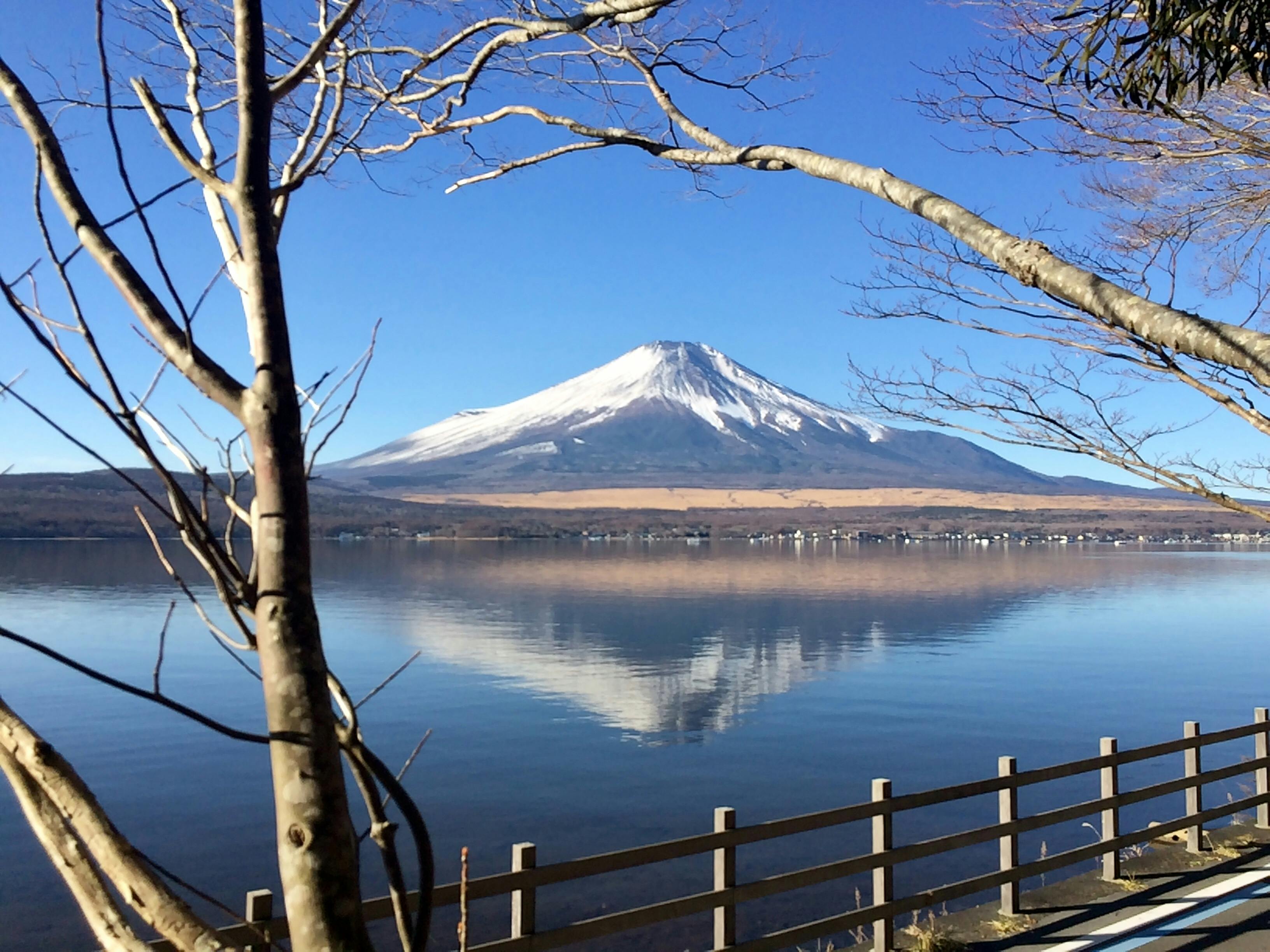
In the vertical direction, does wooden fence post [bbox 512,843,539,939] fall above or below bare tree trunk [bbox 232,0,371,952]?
below

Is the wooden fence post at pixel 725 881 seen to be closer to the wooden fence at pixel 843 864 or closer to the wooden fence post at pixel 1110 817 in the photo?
the wooden fence at pixel 843 864

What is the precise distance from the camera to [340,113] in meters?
2.55

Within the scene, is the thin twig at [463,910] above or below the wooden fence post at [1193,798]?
above

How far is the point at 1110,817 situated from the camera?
811cm

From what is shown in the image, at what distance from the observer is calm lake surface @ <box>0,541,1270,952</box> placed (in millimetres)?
15219

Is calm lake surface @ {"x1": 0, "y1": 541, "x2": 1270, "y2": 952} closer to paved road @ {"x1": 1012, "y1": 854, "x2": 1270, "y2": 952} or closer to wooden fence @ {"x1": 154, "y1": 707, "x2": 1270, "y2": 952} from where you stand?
wooden fence @ {"x1": 154, "y1": 707, "x2": 1270, "y2": 952}

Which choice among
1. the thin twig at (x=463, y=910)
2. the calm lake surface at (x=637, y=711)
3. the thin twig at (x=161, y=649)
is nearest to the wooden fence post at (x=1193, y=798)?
the calm lake surface at (x=637, y=711)

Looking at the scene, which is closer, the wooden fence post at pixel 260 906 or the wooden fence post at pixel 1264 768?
the wooden fence post at pixel 260 906

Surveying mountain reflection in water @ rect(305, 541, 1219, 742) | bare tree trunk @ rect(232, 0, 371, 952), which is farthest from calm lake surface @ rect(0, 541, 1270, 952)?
bare tree trunk @ rect(232, 0, 371, 952)

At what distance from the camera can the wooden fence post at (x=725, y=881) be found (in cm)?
615

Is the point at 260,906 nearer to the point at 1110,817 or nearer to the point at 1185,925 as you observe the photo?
the point at 1185,925

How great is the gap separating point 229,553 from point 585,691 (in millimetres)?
29370

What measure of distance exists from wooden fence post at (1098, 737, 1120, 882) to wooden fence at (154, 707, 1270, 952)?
0.01 m

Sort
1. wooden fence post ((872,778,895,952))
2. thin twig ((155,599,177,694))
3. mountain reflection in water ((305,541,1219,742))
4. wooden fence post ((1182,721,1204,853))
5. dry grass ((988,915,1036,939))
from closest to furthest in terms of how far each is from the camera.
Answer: thin twig ((155,599,177,694)) → wooden fence post ((872,778,895,952)) → dry grass ((988,915,1036,939)) → wooden fence post ((1182,721,1204,853)) → mountain reflection in water ((305,541,1219,742))
